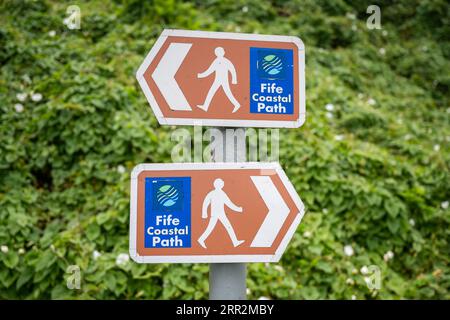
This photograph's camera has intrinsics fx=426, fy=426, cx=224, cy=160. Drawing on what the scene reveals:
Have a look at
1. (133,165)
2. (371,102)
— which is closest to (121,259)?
(133,165)

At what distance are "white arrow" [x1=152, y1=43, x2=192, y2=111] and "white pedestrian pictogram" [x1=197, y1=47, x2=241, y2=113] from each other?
0.25ft

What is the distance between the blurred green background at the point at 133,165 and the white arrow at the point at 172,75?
1878 millimetres

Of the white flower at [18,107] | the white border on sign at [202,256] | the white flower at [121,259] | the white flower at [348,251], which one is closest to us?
the white border on sign at [202,256]

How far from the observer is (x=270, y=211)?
1444mm

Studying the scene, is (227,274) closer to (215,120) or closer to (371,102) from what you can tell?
(215,120)

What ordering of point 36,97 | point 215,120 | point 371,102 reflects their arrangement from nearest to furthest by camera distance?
point 215,120 < point 36,97 < point 371,102

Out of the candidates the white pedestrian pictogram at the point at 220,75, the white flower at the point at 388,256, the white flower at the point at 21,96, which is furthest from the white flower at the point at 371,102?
the white pedestrian pictogram at the point at 220,75

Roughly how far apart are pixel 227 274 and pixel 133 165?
8.89ft

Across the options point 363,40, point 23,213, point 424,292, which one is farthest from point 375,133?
point 23,213

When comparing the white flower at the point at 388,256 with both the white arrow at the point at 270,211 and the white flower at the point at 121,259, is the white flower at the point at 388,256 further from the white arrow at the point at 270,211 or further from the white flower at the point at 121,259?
the white arrow at the point at 270,211

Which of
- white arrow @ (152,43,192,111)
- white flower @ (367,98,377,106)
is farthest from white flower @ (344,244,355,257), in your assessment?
white flower @ (367,98,377,106)

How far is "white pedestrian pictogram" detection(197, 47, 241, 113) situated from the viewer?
59.1 inches

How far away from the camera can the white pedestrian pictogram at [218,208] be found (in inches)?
55.1

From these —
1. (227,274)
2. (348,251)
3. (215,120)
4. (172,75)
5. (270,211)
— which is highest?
(172,75)
